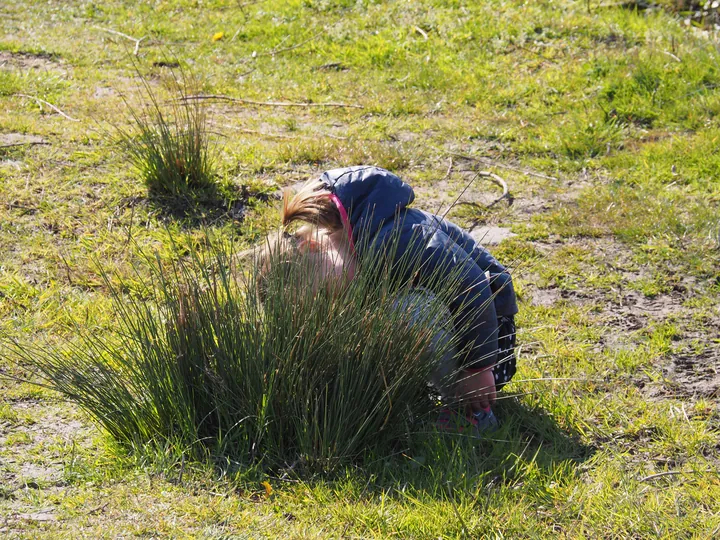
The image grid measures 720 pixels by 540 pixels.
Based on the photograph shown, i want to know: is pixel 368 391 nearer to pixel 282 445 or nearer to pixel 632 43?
pixel 282 445

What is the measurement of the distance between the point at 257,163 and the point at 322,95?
5.84 feet

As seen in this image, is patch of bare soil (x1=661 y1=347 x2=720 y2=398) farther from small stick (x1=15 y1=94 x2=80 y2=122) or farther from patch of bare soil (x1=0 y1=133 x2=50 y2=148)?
small stick (x1=15 y1=94 x2=80 y2=122)

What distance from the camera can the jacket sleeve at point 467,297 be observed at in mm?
3111

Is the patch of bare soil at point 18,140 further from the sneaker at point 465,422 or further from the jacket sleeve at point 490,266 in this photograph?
the sneaker at point 465,422

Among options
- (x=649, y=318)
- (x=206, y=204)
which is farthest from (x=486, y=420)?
(x=206, y=204)

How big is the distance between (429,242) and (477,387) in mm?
630

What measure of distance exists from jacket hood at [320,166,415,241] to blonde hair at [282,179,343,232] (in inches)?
1.8

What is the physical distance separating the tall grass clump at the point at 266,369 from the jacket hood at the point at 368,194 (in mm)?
323

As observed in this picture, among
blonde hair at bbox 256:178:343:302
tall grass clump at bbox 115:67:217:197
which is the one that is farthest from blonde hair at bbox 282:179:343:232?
tall grass clump at bbox 115:67:217:197

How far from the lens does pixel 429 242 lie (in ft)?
10.3

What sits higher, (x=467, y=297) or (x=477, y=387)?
(x=467, y=297)

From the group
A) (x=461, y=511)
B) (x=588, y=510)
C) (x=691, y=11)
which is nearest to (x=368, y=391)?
(x=461, y=511)

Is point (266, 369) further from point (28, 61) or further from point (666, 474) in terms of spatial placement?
point (28, 61)

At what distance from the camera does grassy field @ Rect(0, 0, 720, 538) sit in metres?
2.84
